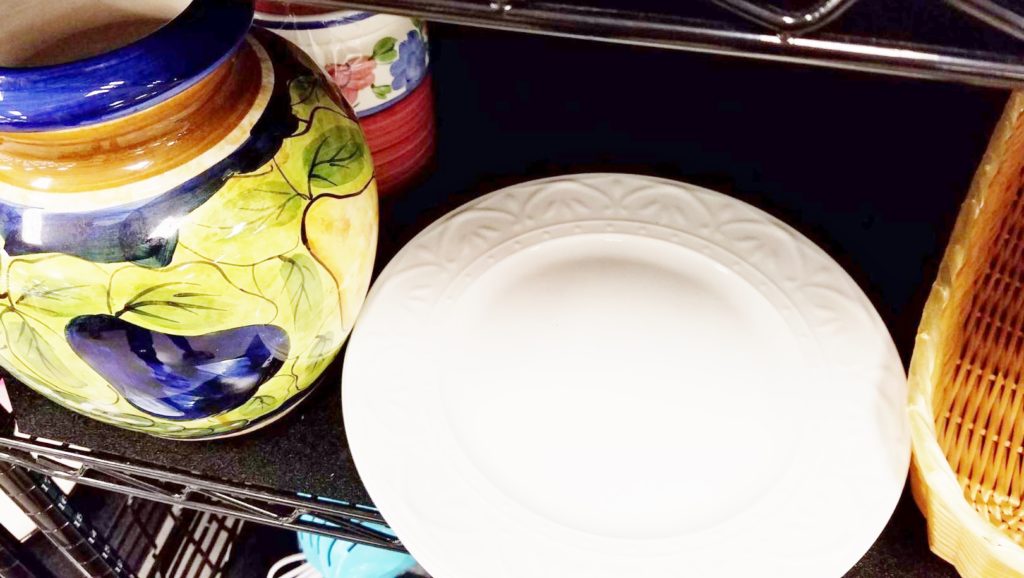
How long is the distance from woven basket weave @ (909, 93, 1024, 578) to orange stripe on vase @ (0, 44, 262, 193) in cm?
34

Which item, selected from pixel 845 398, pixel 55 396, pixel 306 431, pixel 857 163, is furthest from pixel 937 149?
pixel 55 396

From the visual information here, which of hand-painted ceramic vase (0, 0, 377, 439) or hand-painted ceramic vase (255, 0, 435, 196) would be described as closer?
hand-painted ceramic vase (0, 0, 377, 439)

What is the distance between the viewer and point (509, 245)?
1.60 feet

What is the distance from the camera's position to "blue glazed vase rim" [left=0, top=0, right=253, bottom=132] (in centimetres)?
29

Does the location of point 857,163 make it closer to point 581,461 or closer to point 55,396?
point 581,461

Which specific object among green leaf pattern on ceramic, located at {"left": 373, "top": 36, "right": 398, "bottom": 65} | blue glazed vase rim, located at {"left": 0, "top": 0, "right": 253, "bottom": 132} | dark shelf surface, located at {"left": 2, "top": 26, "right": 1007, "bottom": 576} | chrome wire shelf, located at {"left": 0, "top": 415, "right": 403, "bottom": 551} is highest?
blue glazed vase rim, located at {"left": 0, "top": 0, "right": 253, "bottom": 132}

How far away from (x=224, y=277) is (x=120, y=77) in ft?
0.28

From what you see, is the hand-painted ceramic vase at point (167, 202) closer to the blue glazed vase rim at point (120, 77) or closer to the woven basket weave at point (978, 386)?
the blue glazed vase rim at point (120, 77)

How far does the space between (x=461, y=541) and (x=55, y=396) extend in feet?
0.70

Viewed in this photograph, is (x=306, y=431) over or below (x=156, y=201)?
below

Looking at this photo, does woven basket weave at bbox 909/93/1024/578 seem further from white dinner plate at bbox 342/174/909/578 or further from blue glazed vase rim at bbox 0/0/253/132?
blue glazed vase rim at bbox 0/0/253/132

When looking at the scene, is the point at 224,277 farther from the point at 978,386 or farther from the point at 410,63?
the point at 978,386

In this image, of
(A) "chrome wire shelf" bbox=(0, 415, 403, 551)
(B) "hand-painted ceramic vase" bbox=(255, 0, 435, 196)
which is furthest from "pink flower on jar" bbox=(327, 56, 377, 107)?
(A) "chrome wire shelf" bbox=(0, 415, 403, 551)

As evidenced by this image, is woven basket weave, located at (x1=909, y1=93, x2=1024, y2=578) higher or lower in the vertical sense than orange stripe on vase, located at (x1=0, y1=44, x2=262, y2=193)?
lower
